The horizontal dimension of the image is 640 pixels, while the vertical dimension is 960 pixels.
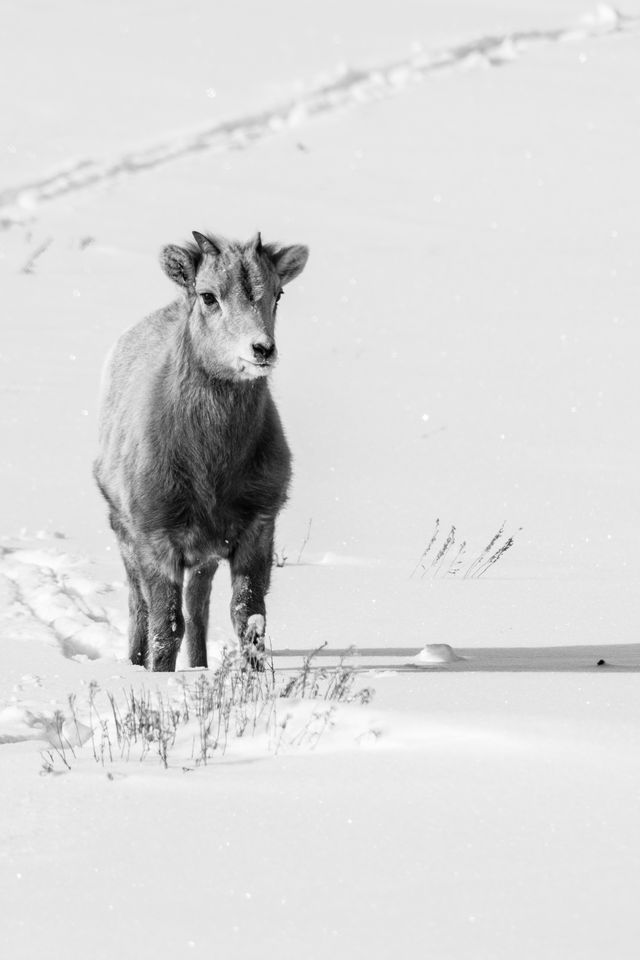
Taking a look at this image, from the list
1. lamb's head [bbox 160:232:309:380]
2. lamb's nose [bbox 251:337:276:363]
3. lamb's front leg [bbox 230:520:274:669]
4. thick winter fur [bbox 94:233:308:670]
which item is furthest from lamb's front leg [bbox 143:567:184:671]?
lamb's nose [bbox 251:337:276:363]

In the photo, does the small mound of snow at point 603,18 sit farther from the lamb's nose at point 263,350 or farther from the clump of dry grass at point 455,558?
the lamb's nose at point 263,350

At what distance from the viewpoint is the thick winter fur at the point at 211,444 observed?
7137mm

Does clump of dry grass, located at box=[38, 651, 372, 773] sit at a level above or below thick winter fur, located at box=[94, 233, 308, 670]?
below

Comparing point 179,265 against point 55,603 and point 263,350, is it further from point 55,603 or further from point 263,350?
point 55,603

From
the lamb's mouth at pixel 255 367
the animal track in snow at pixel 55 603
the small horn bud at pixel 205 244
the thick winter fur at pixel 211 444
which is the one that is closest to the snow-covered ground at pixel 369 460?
the animal track in snow at pixel 55 603

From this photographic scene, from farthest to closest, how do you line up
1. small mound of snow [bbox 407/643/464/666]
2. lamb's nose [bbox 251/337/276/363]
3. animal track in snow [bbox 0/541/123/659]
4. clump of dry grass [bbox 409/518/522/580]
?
clump of dry grass [bbox 409/518/522/580] → animal track in snow [bbox 0/541/123/659] → lamb's nose [bbox 251/337/276/363] → small mound of snow [bbox 407/643/464/666]

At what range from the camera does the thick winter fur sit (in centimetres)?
714

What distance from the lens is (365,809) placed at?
4125 millimetres

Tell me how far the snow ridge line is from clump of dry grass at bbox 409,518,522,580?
31.6 feet

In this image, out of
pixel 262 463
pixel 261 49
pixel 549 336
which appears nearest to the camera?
pixel 262 463

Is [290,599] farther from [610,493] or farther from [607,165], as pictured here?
[607,165]

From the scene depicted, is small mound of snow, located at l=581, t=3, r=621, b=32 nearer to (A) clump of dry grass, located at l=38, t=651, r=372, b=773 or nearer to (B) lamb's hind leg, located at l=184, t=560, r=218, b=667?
(B) lamb's hind leg, located at l=184, t=560, r=218, b=667

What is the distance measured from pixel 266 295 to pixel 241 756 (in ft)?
9.42

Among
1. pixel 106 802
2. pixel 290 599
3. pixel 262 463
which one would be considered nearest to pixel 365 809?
pixel 106 802
